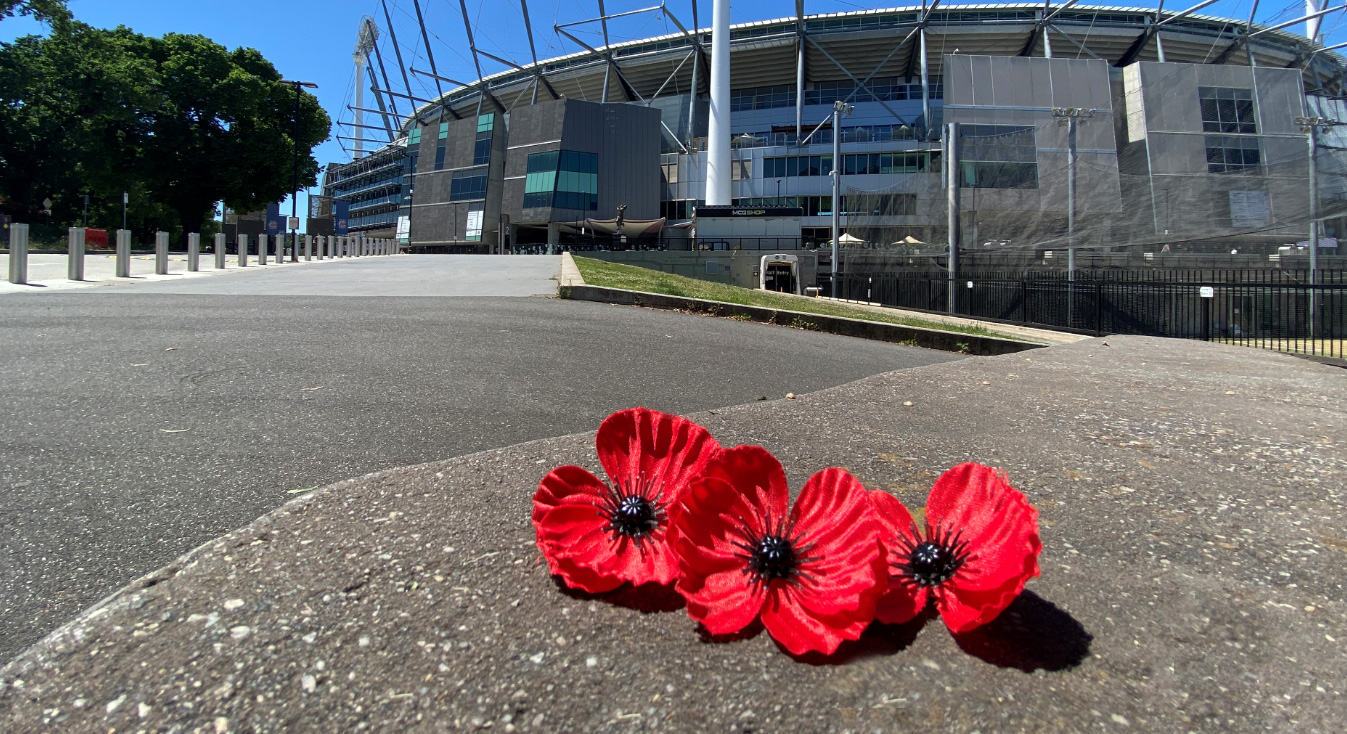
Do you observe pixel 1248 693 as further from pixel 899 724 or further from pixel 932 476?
pixel 932 476

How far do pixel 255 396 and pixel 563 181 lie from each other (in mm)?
64395

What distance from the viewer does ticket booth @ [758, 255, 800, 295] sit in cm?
4234

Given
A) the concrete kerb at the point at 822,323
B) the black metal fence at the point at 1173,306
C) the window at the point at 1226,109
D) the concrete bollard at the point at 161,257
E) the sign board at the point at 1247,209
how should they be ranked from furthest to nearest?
the window at the point at 1226,109 → the concrete bollard at the point at 161,257 → the sign board at the point at 1247,209 → the black metal fence at the point at 1173,306 → the concrete kerb at the point at 822,323

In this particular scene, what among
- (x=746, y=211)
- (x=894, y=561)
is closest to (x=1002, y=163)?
(x=894, y=561)

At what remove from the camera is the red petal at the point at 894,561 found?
6.38 ft

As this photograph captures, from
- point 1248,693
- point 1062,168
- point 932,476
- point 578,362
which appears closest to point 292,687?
point 1248,693

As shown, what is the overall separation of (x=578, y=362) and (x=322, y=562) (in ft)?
14.7

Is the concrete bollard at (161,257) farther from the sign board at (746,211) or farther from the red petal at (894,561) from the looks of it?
the sign board at (746,211)

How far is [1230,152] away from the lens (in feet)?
86.4

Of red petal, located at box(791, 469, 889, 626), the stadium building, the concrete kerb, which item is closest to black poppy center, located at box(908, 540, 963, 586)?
red petal, located at box(791, 469, 889, 626)

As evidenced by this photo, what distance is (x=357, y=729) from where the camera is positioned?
5.33 ft

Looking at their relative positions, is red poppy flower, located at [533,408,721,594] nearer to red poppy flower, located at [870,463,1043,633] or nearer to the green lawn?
red poppy flower, located at [870,463,1043,633]

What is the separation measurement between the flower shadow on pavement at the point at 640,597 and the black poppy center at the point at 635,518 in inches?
6.7

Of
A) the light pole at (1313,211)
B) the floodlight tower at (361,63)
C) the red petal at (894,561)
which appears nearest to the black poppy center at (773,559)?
the red petal at (894,561)
